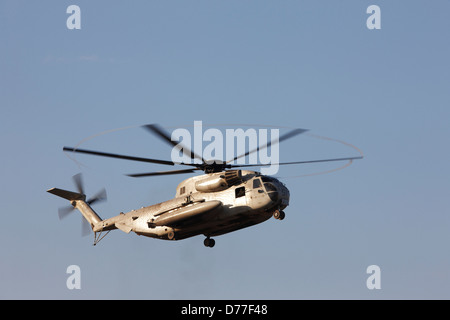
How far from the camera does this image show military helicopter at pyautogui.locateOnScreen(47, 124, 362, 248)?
5412 cm

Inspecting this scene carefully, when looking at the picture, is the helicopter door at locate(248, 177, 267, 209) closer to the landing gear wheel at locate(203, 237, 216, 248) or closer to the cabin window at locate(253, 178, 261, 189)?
the cabin window at locate(253, 178, 261, 189)

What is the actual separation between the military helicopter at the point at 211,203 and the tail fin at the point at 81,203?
606 cm

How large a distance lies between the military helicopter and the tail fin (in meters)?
6.06

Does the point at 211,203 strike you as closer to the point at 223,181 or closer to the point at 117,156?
the point at 223,181

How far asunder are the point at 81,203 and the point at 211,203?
1705cm

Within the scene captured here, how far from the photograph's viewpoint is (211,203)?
54875mm

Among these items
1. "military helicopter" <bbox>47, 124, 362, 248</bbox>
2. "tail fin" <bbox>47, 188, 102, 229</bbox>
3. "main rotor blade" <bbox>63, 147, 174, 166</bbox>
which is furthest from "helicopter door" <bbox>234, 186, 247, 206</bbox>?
"tail fin" <bbox>47, 188, 102, 229</bbox>

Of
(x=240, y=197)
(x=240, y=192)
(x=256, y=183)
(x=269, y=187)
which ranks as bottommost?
(x=240, y=197)

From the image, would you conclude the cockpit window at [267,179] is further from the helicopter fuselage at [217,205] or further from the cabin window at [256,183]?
the cabin window at [256,183]

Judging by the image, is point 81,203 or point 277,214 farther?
point 81,203

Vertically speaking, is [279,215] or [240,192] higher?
[240,192]

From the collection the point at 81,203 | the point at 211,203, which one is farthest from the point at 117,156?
the point at 81,203

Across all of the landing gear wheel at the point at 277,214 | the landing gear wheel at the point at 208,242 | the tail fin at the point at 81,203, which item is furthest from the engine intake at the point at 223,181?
the tail fin at the point at 81,203
